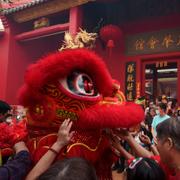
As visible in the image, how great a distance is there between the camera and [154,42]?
7027 millimetres

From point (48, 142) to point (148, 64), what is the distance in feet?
19.4

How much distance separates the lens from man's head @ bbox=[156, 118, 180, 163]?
1.31 metres

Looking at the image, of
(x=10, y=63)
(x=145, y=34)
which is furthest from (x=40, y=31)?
(x=145, y=34)

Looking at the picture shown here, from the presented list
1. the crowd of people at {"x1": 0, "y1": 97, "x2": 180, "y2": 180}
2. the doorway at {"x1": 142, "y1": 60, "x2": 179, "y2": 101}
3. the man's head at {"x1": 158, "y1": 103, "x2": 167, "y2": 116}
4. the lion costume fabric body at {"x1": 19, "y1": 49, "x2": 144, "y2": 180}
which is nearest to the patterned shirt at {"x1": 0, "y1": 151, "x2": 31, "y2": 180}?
the crowd of people at {"x1": 0, "y1": 97, "x2": 180, "y2": 180}

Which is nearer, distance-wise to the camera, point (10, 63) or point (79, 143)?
point (79, 143)

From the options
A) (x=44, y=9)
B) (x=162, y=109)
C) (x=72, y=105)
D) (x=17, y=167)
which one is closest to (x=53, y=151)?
(x=17, y=167)

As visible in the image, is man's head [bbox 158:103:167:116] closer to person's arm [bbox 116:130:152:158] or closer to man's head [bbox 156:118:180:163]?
Result: person's arm [bbox 116:130:152:158]

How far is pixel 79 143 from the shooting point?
1.66 meters

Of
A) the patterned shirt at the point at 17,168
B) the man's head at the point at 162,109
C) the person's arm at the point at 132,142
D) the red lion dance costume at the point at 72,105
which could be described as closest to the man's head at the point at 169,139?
the red lion dance costume at the point at 72,105

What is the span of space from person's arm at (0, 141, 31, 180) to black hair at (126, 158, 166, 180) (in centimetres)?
47

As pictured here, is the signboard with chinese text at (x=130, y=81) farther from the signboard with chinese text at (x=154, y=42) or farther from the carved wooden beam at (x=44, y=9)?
the carved wooden beam at (x=44, y=9)

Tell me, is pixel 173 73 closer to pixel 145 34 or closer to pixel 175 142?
pixel 145 34

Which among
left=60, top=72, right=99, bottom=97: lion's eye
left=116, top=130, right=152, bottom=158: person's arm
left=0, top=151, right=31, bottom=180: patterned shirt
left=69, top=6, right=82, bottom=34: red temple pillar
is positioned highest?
left=69, top=6, right=82, bottom=34: red temple pillar

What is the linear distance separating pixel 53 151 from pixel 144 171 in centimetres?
45
